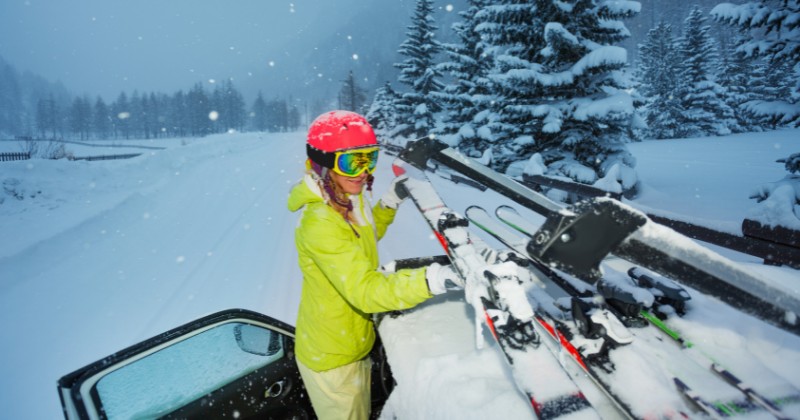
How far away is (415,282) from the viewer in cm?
172

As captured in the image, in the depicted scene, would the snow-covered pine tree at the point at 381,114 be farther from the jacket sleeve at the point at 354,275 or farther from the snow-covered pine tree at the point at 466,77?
the jacket sleeve at the point at 354,275

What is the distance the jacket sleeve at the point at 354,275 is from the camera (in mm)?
1733

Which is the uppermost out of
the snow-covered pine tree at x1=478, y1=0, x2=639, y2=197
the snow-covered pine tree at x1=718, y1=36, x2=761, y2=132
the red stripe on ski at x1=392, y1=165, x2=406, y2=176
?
the snow-covered pine tree at x1=718, y1=36, x2=761, y2=132

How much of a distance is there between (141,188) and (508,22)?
15123 mm

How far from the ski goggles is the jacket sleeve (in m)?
0.35

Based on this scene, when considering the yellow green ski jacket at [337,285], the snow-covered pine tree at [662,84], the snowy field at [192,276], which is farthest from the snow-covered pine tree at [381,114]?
the yellow green ski jacket at [337,285]

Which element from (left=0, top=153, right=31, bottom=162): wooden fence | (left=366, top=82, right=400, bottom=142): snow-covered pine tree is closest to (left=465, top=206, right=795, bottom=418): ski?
(left=366, top=82, right=400, bottom=142): snow-covered pine tree

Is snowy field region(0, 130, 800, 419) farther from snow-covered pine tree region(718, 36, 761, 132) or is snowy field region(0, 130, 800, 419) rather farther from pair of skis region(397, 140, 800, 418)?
snow-covered pine tree region(718, 36, 761, 132)

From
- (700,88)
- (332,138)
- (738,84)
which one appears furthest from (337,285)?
(738,84)

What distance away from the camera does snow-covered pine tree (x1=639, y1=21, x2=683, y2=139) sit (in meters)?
39.5

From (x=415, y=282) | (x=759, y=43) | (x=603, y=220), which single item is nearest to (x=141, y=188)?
(x=415, y=282)

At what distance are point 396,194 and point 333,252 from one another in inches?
42.5

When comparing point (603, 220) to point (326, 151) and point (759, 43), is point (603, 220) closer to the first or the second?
point (326, 151)

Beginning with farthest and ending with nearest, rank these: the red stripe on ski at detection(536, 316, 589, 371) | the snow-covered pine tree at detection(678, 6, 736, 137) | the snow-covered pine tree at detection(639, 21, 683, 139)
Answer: the snow-covered pine tree at detection(639, 21, 683, 139)
the snow-covered pine tree at detection(678, 6, 736, 137)
the red stripe on ski at detection(536, 316, 589, 371)
